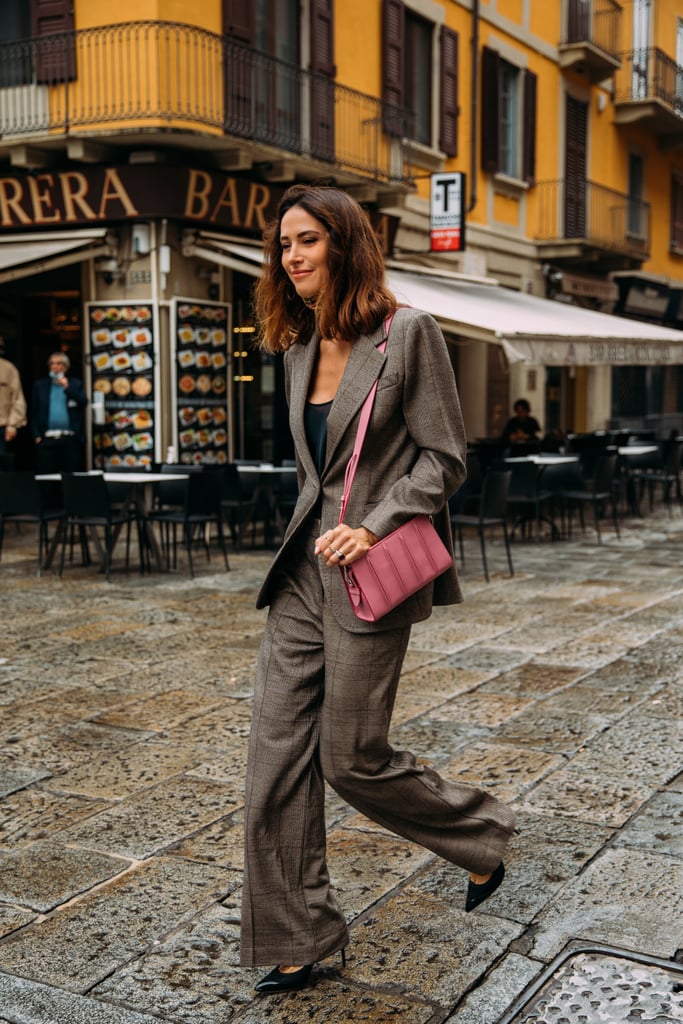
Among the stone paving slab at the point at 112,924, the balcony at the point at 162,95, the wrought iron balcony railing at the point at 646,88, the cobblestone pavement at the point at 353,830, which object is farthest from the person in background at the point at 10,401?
the wrought iron balcony railing at the point at 646,88

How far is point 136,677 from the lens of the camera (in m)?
5.94

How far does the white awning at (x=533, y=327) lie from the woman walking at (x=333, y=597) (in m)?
8.73

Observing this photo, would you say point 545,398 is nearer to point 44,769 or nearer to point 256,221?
point 256,221

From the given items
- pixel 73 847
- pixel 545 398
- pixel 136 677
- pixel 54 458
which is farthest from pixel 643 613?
pixel 545 398

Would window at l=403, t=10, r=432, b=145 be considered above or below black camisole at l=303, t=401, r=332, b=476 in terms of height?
above

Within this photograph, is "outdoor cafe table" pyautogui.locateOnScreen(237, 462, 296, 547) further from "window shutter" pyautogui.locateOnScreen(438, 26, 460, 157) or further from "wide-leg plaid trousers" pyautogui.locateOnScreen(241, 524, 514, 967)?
"wide-leg plaid trousers" pyautogui.locateOnScreen(241, 524, 514, 967)

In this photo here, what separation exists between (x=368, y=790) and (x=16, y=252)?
1117cm

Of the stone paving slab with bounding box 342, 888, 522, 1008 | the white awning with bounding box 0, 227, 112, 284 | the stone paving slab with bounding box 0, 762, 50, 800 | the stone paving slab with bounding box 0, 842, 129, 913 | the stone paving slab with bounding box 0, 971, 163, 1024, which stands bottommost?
the stone paving slab with bounding box 0, 971, 163, 1024

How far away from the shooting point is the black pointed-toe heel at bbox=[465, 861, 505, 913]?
3.01 m

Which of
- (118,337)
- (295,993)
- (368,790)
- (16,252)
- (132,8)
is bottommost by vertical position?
(295,993)

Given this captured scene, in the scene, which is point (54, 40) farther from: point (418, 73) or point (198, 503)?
point (198, 503)

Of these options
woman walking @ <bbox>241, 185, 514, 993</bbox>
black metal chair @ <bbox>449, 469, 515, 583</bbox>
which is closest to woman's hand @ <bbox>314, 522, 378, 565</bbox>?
woman walking @ <bbox>241, 185, 514, 993</bbox>

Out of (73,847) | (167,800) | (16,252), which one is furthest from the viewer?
(16,252)

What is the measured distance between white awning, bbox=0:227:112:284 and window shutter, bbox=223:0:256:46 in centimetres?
257
